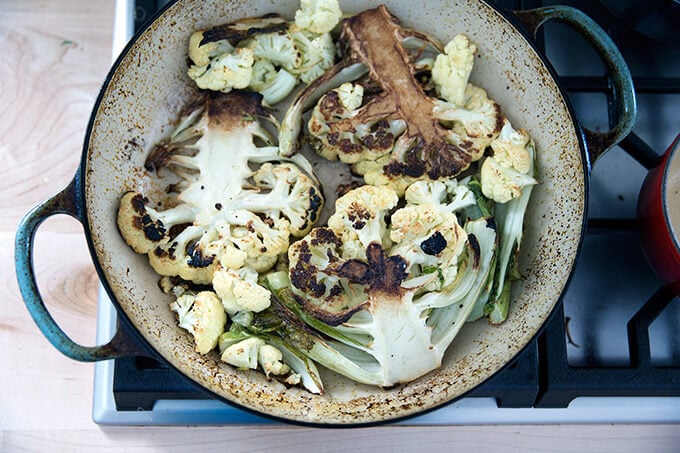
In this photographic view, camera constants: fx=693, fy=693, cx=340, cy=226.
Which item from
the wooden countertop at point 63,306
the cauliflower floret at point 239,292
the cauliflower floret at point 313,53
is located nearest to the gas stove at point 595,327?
the wooden countertop at point 63,306

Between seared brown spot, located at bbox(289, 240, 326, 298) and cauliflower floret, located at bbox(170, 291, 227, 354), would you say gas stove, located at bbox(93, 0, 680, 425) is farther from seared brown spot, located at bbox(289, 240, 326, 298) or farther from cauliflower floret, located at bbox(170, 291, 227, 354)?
seared brown spot, located at bbox(289, 240, 326, 298)

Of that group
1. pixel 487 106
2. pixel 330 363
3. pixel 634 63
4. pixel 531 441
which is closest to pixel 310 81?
pixel 487 106

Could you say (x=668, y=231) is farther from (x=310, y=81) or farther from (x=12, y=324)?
(x=12, y=324)

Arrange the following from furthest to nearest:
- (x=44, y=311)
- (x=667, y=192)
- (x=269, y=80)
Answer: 1. (x=269, y=80)
2. (x=667, y=192)
3. (x=44, y=311)

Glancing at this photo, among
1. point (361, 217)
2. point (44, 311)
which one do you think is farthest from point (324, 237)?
point (44, 311)

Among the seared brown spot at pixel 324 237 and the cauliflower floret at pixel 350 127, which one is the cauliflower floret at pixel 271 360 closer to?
the seared brown spot at pixel 324 237

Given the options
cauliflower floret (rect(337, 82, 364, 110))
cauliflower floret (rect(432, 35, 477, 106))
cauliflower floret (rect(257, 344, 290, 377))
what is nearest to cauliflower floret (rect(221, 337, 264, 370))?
cauliflower floret (rect(257, 344, 290, 377))

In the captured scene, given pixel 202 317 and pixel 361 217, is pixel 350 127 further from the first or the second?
pixel 202 317
